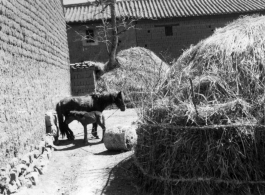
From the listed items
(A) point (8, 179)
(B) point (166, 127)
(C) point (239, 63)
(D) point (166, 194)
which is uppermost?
(C) point (239, 63)

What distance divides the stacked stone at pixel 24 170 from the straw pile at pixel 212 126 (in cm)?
191

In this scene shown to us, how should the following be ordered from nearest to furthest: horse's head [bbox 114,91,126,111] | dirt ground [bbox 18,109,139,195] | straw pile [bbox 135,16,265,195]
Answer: straw pile [bbox 135,16,265,195]
dirt ground [bbox 18,109,139,195]
horse's head [bbox 114,91,126,111]

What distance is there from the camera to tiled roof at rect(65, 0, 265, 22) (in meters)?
22.1

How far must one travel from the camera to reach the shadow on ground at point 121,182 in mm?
5465

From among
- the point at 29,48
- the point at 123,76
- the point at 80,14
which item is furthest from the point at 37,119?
the point at 80,14

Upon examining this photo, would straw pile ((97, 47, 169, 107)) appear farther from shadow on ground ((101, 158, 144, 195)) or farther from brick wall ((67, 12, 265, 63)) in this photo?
shadow on ground ((101, 158, 144, 195))

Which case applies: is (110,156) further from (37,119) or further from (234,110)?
(234,110)

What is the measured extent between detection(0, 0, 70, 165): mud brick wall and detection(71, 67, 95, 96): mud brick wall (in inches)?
207

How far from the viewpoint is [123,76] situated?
59.0 feet

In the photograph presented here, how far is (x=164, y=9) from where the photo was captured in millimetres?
23250

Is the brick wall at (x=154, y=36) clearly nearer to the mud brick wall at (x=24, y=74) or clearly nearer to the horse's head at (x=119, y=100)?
the mud brick wall at (x=24, y=74)

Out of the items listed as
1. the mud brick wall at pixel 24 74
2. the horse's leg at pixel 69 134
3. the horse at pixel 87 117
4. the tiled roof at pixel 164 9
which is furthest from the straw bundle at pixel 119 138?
the tiled roof at pixel 164 9

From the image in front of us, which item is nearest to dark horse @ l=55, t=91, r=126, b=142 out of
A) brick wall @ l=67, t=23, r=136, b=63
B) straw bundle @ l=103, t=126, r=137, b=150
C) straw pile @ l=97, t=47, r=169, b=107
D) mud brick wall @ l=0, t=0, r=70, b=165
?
mud brick wall @ l=0, t=0, r=70, b=165

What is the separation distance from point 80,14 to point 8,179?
1980 cm
